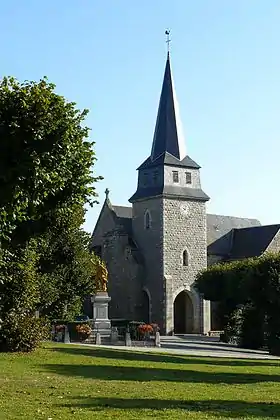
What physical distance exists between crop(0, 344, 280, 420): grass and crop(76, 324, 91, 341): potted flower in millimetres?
12846

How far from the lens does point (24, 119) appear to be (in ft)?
47.7

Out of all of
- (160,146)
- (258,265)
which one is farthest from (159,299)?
(258,265)

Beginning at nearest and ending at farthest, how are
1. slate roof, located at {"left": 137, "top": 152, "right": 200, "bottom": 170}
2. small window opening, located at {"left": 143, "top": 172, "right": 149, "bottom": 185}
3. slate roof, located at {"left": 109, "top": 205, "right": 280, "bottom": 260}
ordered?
slate roof, located at {"left": 137, "top": 152, "right": 200, "bottom": 170} → small window opening, located at {"left": 143, "top": 172, "right": 149, "bottom": 185} → slate roof, located at {"left": 109, "top": 205, "right": 280, "bottom": 260}

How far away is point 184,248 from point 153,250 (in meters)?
2.66

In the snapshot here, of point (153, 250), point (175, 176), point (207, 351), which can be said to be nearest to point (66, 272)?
point (207, 351)

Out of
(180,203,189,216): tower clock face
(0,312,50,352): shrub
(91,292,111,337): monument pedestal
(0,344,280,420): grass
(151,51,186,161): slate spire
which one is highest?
(151,51,186,161): slate spire

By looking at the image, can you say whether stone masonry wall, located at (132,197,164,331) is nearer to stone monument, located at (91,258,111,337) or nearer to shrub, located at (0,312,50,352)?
stone monument, located at (91,258,111,337)

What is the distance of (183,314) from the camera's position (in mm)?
59594

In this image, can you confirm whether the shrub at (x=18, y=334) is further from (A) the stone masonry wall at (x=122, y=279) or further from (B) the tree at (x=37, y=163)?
(A) the stone masonry wall at (x=122, y=279)

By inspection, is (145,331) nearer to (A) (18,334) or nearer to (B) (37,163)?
(A) (18,334)

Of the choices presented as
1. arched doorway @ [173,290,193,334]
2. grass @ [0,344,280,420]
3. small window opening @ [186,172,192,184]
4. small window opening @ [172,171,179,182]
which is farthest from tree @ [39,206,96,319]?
small window opening @ [186,172,192,184]

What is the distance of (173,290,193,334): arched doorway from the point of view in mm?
58781

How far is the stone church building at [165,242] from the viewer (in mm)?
57688

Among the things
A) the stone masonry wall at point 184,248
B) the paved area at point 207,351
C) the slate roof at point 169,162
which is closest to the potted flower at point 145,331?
the paved area at point 207,351
